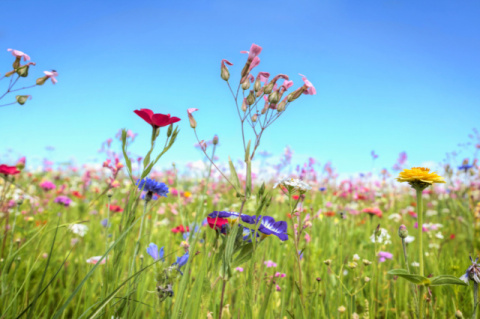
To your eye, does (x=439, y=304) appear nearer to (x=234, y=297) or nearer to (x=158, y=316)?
(x=234, y=297)

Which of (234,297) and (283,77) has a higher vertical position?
(283,77)

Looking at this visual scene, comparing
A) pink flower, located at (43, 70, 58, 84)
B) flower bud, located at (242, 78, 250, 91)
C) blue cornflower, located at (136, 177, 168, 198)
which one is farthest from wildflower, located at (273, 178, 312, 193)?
pink flower, located at (43, 70, 58, 84)

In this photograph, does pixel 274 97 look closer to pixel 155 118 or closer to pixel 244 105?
pixel 244 105

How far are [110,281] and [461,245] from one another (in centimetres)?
391

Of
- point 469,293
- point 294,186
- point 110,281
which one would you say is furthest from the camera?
point 469,293

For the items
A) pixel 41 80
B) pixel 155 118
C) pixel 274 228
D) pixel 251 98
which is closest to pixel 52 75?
pixel 41 80

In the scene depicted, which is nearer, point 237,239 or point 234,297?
point 237,239

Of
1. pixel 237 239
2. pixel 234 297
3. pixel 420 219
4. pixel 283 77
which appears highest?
pixel 283 77

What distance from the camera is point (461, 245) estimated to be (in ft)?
11.7

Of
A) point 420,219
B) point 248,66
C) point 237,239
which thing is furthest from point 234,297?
point 248,66

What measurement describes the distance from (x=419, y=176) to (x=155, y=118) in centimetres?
97

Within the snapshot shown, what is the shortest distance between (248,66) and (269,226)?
631mm

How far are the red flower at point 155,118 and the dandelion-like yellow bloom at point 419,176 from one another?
0.86m

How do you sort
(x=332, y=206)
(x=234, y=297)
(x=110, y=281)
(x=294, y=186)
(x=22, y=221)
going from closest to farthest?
(x=110, y=281) < (x=294, y=186) < (x=234, y=297) < (x=22, y=221) < (x=332, y=206)
